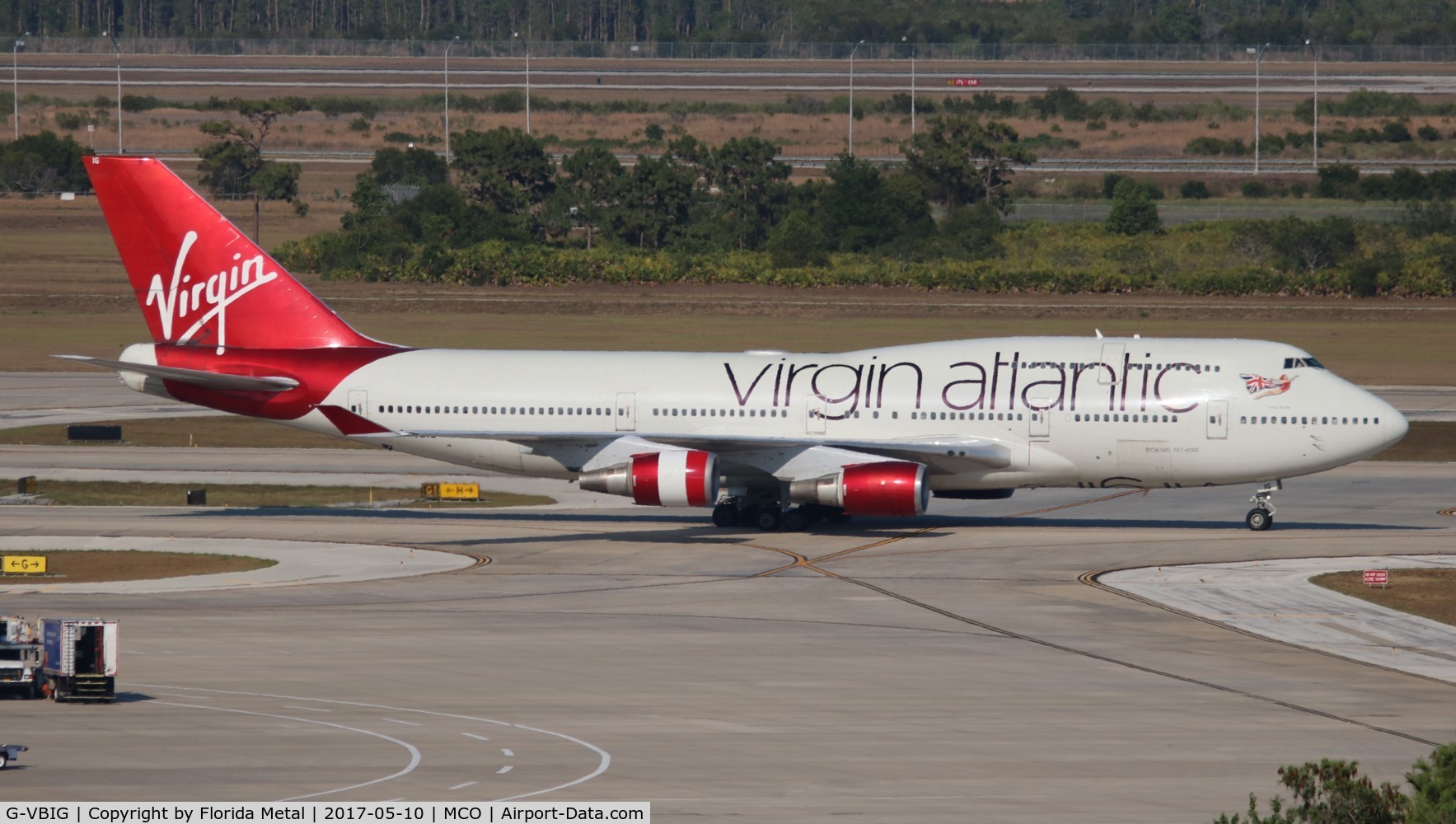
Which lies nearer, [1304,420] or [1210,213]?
[1304,420]

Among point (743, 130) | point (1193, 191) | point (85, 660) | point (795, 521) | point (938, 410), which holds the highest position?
point (743, 130)

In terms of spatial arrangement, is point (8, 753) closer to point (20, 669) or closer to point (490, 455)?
point (20, 669)

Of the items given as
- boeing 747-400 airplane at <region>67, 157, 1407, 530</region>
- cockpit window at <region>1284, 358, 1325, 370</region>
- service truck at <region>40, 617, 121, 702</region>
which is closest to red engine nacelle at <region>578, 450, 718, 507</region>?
boeing 747-400 airplane at <region>67, 157, 1407, 530</region>

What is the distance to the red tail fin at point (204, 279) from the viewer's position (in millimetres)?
52594

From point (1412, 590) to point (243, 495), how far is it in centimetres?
3459

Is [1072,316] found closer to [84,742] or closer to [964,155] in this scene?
[964,155]

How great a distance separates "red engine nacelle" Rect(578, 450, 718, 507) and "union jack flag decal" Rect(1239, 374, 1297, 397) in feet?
48.2

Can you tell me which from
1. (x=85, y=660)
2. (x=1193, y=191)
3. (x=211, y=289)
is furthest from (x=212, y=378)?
(x=1193, y=191)

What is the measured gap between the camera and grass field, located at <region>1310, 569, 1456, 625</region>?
3975cm

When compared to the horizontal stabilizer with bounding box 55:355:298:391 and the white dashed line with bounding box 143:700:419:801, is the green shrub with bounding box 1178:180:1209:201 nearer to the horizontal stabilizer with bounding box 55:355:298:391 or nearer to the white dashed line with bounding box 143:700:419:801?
the horizontal stabilizer with bounding box 55:355:298:391

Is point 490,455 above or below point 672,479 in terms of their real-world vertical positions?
above

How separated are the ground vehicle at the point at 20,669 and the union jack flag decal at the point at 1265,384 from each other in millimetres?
32263

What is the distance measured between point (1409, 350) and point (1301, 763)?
70.5m

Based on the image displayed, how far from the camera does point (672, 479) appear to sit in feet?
156
